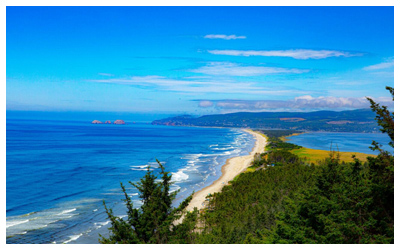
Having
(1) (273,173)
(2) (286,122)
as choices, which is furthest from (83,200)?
(2) (286,122)

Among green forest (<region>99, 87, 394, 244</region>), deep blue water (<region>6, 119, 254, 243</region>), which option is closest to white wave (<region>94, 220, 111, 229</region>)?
deep blue water (<region>6, 119, 254, 243</region>)

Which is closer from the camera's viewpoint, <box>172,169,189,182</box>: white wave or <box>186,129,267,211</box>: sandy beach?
<box>186,129,267,211</box>: sandy beach

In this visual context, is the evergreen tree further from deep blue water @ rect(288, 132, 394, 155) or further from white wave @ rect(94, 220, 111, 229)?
deep blue water @ rect(288, 132, 394, 155)

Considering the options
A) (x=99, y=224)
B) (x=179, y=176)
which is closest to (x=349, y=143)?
(x=179, y=176)

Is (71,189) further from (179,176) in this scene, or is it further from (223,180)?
(223,180)

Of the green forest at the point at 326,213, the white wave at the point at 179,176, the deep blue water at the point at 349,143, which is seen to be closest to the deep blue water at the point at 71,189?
the white wave at the point at 179,176

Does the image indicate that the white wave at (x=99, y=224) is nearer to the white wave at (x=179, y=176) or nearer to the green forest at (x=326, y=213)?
the green forest at (x=326, y=213)

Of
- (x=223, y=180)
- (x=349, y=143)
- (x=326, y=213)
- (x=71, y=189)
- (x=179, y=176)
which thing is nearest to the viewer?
(x=326, y=213)

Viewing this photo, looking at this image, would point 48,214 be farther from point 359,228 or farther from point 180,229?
point 359,228

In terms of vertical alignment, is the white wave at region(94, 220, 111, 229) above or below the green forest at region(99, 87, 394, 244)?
below

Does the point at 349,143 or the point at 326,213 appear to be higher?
the point at 326,213

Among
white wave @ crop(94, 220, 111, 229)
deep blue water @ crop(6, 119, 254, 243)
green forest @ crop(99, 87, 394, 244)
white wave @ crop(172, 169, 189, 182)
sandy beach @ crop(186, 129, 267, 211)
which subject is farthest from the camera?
white wave @ crop(172, 169, 189, 182)
